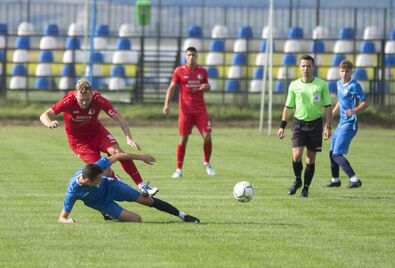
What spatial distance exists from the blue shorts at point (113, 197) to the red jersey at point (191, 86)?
758 cm

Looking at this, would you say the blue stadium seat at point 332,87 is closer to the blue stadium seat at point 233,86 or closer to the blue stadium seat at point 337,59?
the blue stadium seat at point 337,59

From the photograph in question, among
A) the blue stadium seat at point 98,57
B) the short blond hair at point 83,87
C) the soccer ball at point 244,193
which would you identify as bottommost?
the soccer ball at point 244,193

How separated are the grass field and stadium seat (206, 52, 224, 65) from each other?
20047 mm

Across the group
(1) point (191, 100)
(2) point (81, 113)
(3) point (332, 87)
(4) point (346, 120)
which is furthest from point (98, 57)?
(2) point (81, 113)

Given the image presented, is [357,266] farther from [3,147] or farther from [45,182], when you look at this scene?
[3,147]

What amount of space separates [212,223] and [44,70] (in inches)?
1187

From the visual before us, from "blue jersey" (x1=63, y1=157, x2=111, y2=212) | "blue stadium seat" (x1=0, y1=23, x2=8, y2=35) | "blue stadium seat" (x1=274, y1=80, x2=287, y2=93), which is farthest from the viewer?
"blue stadium seat" (x1=0, y1=23, x2=8, y2=35)

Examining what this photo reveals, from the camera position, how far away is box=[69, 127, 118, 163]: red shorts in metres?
16.2

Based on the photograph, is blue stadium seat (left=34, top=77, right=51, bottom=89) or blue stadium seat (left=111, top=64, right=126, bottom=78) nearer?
blue stadium seat (left=34, top=77, right=51, bottom=89)

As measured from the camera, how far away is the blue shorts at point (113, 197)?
14406mm

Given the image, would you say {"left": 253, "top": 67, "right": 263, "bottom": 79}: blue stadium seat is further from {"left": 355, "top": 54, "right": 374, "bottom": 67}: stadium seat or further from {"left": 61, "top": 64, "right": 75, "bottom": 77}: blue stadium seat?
{"left": 61, "top": 64, "right": 75, "bottom": 77}: blue stadium seat

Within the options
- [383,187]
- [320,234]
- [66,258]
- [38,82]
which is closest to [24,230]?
[66,258]

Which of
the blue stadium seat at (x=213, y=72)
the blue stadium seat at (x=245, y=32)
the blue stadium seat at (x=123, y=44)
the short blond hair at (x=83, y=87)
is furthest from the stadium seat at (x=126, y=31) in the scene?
the short blond hair at (x=83, y=87)

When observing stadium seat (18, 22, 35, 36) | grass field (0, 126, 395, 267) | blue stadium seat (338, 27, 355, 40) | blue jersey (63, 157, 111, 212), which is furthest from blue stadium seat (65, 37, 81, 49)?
blue jersey (63, 157, 111, 212)
